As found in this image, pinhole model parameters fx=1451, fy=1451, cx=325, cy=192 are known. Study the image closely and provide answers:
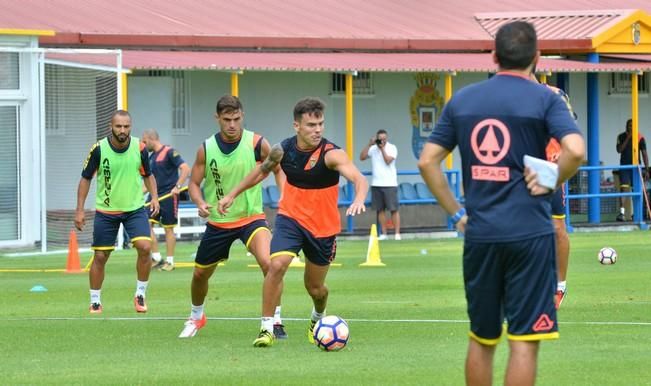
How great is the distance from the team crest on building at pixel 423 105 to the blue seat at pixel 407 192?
4.70 ft

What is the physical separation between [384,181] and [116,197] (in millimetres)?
14530

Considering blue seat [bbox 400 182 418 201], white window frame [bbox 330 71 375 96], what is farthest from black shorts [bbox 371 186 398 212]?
white window frame [bbox 330 71 375 96]

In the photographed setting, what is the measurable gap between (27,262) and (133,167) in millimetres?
8454

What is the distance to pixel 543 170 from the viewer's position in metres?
7.52

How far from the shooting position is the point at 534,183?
24.8 feet

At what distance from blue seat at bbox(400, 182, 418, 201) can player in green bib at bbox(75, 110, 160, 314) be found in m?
17.1

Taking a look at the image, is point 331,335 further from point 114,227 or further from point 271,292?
point 114,227

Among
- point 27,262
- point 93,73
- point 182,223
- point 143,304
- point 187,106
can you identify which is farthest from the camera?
point 187,106

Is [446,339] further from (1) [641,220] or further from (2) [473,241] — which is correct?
(1) [641,220]

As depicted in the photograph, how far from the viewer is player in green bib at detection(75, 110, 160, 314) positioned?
15.2m

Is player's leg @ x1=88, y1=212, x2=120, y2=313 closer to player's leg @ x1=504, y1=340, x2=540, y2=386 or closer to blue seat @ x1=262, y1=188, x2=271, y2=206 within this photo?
player's leg @ x1=504, y1=340, x2=540, y2=386

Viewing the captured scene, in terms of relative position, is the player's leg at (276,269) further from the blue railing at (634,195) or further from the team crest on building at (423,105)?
the team crest on building at (423,105)

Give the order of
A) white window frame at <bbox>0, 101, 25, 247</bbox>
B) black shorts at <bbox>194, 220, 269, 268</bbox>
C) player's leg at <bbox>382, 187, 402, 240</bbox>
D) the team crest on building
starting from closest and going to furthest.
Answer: black shorts at <bbox>194, 220, 269, 268</bbox> → white window frame at <bbox>0, 101, 25, 247</bbox> → player's leg at <bbox>382, 187, 402, 240</bbox> → the team crest on building

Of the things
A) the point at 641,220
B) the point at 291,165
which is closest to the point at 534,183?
the point at 291,165
